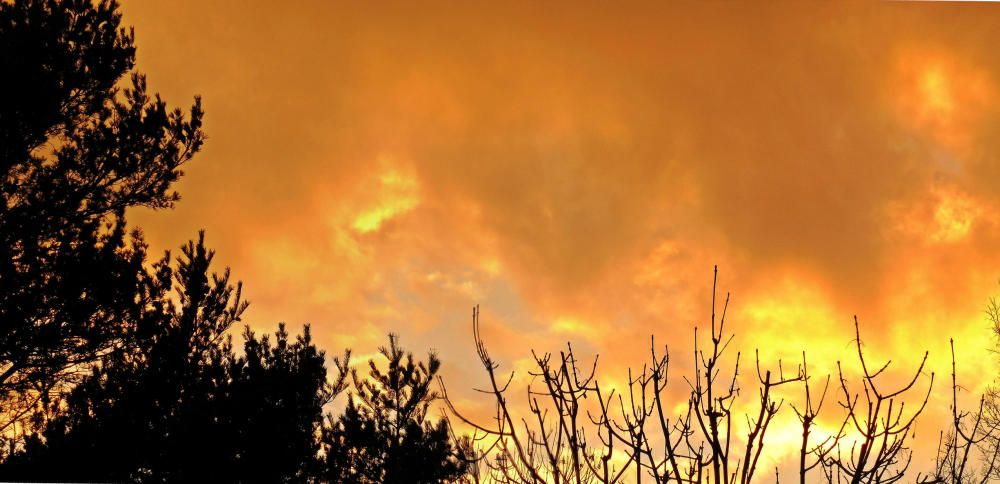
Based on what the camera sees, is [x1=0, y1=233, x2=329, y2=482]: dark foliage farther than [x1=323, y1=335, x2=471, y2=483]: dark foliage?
No

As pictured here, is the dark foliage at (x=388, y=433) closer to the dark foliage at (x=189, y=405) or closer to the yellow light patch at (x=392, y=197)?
the dark foliage at (x=189, y=405)

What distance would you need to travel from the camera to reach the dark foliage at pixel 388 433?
7.64m

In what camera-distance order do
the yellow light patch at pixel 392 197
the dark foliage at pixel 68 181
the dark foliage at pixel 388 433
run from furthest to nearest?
the dark foliage at pixel 388 433 → the dark foliage at pixel 68 181 → the yellow light patch at pixel 392 197

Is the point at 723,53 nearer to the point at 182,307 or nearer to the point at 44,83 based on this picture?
the point at 44,83

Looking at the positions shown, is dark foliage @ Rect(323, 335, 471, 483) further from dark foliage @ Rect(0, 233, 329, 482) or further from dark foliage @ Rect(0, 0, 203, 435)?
dark foliage @ Rect(0, 0, 203, 435)

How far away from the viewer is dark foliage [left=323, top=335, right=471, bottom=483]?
764 centimetres

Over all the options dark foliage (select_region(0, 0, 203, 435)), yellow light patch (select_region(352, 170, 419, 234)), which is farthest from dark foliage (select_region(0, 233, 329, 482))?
yellow light patch (select_region(352, 170, 419, 234))

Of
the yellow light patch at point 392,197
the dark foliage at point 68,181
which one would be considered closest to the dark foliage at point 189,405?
the dark foliage at point 68,181

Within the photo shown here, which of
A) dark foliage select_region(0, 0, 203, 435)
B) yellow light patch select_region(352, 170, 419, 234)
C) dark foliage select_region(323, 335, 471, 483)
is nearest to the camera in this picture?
yellow light patch select_region(352, 170, 419, 234)

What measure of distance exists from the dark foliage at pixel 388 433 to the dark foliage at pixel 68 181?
10.7 ft

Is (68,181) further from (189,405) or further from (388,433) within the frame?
(388,433)

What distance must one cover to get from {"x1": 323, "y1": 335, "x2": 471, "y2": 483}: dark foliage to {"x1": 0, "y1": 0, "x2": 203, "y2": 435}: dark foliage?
10.7 feet

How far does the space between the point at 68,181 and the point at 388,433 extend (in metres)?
4.97

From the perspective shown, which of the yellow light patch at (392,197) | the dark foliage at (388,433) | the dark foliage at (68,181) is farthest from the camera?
the dark foliage at (388,433)
